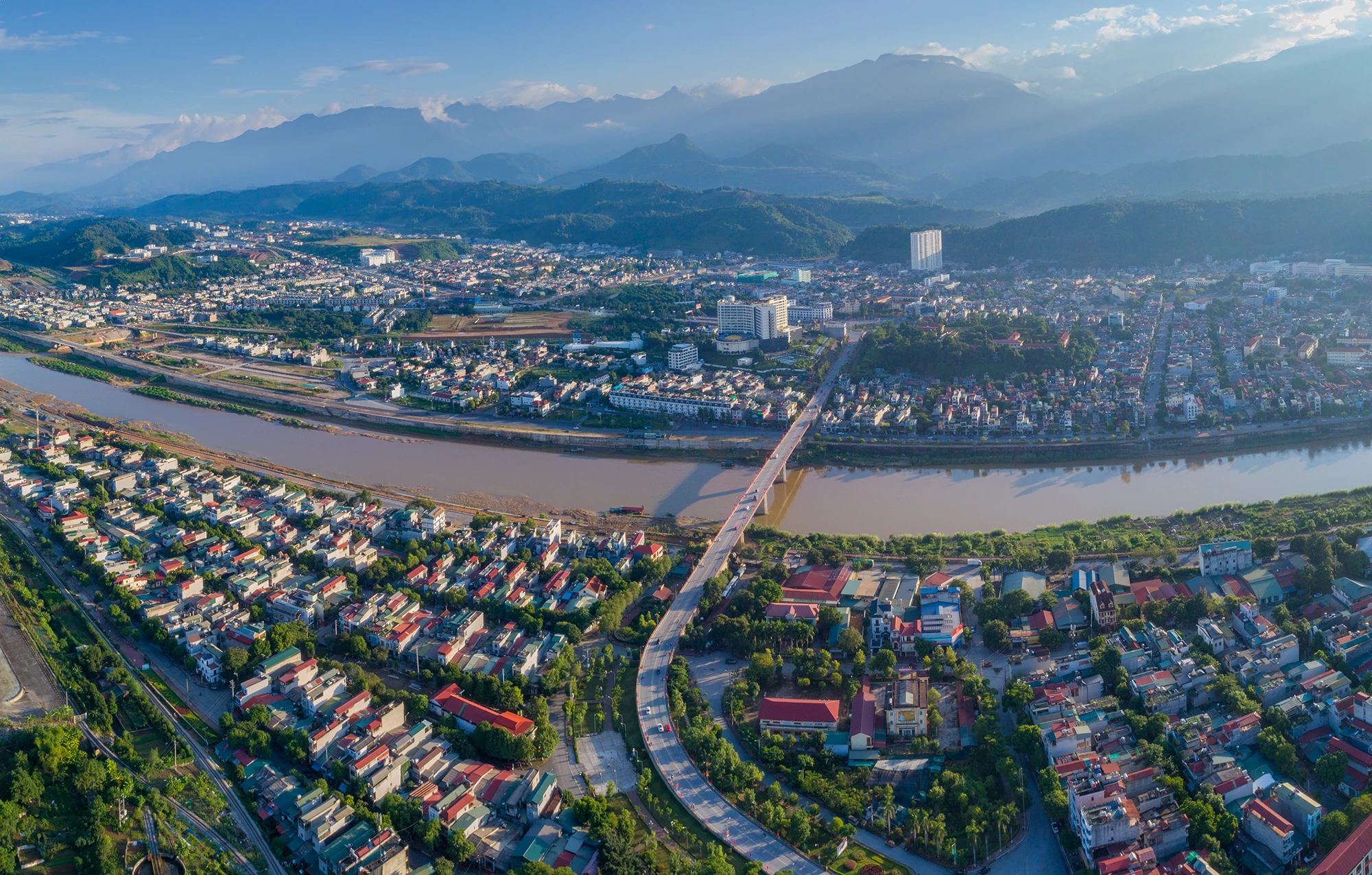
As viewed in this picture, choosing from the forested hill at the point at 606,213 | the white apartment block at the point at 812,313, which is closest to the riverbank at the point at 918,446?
the white apartment block at the point at 812,313

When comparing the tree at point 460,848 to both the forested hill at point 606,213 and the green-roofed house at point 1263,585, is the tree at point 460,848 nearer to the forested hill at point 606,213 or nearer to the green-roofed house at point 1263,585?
the green-roofed house at point 1263,585

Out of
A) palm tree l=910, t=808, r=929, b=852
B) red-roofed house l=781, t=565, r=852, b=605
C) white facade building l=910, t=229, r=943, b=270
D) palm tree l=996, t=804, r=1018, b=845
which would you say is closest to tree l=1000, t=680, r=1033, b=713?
palm tree l=996, t=804, r=1018, b=845

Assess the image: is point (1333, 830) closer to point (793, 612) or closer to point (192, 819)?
point (793, 612)

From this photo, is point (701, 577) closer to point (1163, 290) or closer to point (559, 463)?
point (559, 463)

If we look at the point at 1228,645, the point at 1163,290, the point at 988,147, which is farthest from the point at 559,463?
the point at 988,147

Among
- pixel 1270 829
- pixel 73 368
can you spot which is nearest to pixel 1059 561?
pixel 1270 829
